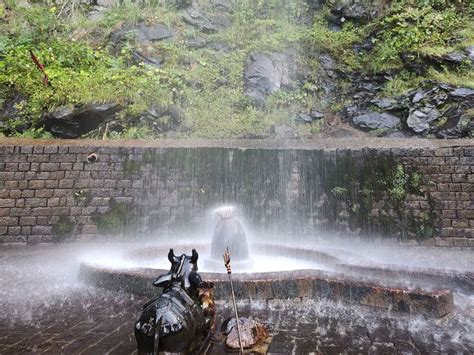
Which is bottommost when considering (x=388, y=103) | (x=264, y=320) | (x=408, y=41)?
(x=264, y=320)

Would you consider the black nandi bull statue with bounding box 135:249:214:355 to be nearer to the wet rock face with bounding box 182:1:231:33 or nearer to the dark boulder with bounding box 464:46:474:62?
the dark boulder with bounding box 464:46:474:62

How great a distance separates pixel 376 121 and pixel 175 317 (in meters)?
10.9

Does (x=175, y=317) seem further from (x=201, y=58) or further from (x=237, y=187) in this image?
(x=201, y=58)

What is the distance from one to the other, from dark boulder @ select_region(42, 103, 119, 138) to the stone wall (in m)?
1.41

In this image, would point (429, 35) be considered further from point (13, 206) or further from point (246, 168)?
point (13, 206)

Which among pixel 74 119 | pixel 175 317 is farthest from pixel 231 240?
pixel 74 119

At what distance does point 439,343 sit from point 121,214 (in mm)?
7417

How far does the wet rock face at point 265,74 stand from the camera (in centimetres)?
1320

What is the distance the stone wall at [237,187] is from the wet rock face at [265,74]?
4524mm

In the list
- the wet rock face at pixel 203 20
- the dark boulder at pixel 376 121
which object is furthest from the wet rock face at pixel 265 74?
the wet rock face at pixel 203 20

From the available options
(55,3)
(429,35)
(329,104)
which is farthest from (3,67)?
(429,35)

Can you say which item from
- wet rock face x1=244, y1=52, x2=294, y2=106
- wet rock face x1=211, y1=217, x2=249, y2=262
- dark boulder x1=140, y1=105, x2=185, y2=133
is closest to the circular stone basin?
wet rock face x1=211, y1=217, x2=249, y2=262

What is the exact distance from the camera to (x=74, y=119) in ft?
34.9

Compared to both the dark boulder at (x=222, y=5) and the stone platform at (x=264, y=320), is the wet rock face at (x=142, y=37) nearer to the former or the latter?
the dark boulder at (x=222, y=5)
